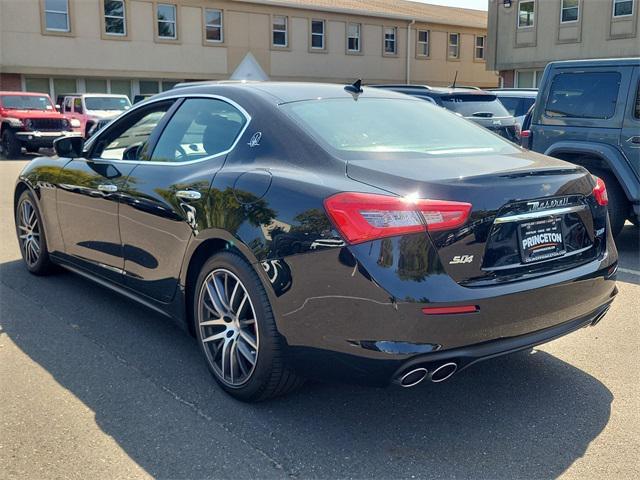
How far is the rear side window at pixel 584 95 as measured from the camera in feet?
23.7

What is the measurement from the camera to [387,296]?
2.88m

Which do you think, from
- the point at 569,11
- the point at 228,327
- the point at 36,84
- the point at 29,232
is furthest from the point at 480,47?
the point at 228,327

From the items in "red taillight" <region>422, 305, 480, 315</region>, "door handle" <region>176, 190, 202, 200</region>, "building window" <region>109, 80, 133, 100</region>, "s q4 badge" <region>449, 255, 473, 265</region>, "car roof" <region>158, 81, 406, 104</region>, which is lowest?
"red taillight" <region>422, 305, 480, 315</region>

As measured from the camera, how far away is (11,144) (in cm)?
1958

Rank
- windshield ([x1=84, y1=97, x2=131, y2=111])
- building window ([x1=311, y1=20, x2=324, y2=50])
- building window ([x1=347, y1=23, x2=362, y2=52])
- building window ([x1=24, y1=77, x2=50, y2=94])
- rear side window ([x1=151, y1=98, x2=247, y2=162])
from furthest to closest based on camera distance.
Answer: building window ([x1=347, y1=23, x2=362, y2=52]), building window ([x1=311, y1=20, x2=324, y2=50]), building window ([x1=24, y1=77, x2=50, y2=94]), windshield ([x1=84, y1=97, x2=131, y2=111]), rear side window ([x1=151, y1=98, x2=247, y2=162])

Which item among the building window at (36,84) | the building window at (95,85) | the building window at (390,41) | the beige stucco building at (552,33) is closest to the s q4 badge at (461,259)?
the beige stucco building at (552,33)

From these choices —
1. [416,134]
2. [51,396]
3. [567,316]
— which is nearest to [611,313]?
[567,316]

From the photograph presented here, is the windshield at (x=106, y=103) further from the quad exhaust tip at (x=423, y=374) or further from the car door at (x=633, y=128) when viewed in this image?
the quad exhaust tip at (x=423, y=374)

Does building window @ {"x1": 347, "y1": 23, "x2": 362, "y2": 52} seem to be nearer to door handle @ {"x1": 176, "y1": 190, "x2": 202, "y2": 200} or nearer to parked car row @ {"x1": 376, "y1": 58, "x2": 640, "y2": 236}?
parked car row @ {"x1": 376, "y1": 58, "x2": 640, "y2": 236}

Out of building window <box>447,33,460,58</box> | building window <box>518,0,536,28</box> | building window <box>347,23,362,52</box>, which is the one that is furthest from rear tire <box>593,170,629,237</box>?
building window <box>447,33,460,58</box>

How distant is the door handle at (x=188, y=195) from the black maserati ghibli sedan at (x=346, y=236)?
0.03 feet

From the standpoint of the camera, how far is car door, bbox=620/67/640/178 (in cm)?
693

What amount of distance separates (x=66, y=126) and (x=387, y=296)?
19.4m

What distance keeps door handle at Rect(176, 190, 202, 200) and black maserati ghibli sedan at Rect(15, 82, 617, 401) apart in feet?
0.03
